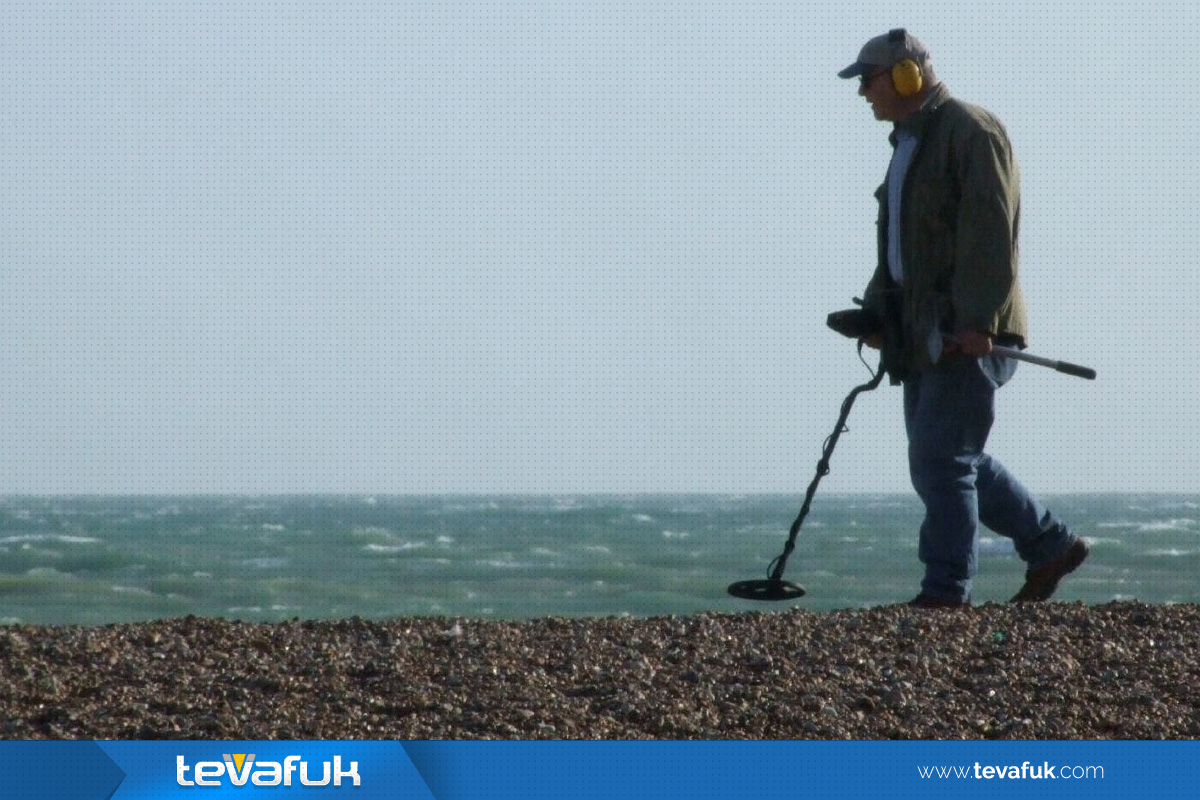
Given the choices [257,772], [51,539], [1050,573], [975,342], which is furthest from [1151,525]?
[257,772]

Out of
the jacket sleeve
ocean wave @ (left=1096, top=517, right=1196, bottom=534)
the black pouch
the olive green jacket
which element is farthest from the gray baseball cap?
ocean wave @ (left=1096, top=517, right=1196, bottom=534)

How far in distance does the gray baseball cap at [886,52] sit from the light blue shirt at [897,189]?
0.85 ft

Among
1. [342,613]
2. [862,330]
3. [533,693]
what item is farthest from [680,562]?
[533,693]

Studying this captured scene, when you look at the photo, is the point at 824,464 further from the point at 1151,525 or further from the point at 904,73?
the point at 1151,525

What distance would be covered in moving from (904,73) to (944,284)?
2.57ft

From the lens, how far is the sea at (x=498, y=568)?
20578 millimetres

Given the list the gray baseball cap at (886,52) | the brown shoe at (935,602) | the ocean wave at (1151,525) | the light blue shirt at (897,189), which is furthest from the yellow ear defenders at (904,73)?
the ocean wave at (1151,525)

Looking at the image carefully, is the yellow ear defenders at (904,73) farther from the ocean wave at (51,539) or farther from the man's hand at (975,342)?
the ocean wave at (51,539)

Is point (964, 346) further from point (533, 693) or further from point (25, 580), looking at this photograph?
point (25, 580)

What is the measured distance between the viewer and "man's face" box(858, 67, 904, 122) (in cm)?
650

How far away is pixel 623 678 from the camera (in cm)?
500

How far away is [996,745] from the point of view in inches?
170

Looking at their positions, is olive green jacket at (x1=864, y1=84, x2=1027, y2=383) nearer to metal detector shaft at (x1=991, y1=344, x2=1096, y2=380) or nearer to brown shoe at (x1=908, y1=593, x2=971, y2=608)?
metal detector shaft at (x1=991, y1=344, x2=1096, y2=380)

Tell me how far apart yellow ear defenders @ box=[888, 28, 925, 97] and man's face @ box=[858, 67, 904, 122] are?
0.03 meters
